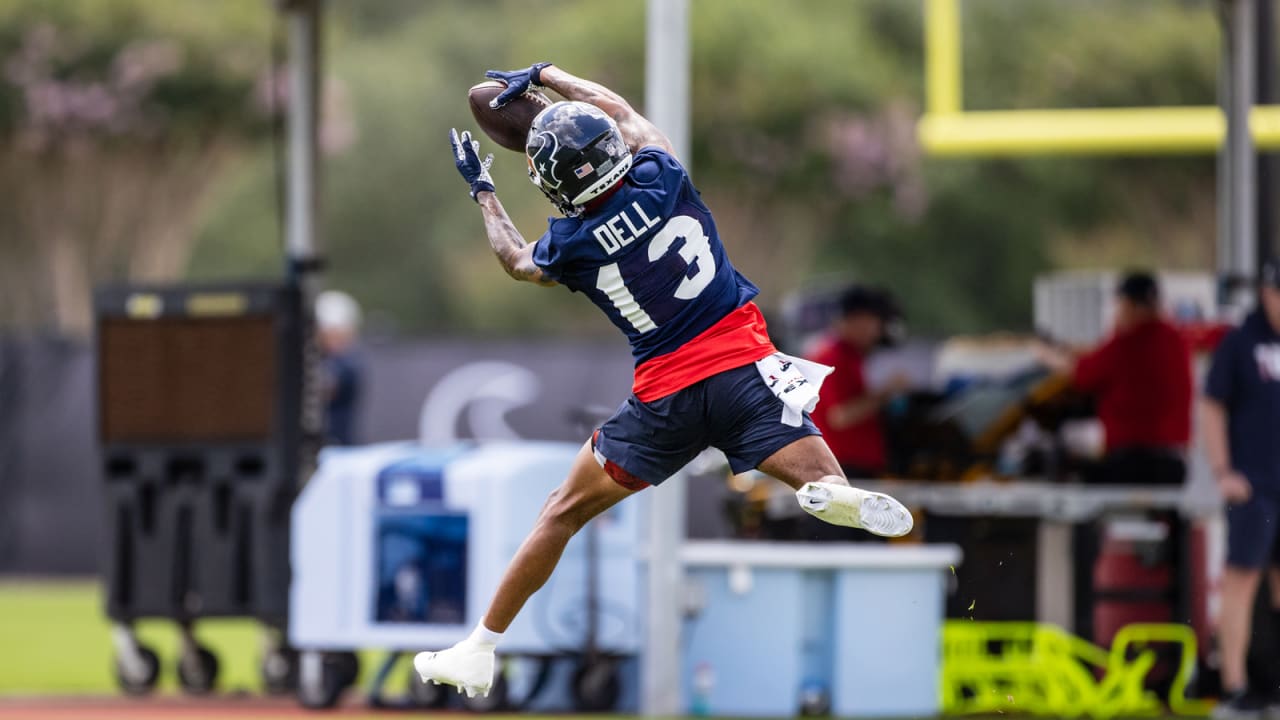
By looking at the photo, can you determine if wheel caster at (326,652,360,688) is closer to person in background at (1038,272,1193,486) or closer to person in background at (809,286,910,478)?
person in background at (809,286,910,478)

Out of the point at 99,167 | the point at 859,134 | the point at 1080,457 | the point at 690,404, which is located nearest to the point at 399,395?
the point at 1080,457

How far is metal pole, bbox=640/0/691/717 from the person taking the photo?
35.6 feet

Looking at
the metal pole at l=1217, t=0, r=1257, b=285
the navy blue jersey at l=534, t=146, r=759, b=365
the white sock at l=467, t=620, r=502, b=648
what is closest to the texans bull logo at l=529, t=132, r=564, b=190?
the navy blue jersey at l=534, t=146, r=759, b=365

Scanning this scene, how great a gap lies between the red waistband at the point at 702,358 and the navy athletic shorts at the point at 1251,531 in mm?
4454

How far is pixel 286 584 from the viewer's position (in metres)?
11.8

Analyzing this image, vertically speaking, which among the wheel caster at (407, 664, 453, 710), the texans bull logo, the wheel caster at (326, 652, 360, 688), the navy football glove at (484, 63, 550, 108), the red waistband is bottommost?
the wheel caster at (407, 664, 453, 710)

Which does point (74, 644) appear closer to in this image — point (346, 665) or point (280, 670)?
point (280, 670)

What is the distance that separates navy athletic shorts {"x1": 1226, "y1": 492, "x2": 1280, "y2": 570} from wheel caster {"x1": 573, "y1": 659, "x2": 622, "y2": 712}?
129 inches

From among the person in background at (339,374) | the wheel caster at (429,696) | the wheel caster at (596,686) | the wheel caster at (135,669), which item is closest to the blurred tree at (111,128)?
the person in background at (339,374)

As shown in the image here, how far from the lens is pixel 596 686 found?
11.2m

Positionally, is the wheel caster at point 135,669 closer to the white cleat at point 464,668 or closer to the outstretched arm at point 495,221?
the white cleat at point 464,668

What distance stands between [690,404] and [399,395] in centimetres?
1339

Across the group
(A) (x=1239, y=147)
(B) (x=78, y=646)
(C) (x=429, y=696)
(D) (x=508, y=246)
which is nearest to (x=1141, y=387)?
(A) (x=1239, y=147)

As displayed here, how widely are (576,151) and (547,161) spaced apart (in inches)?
4.1
